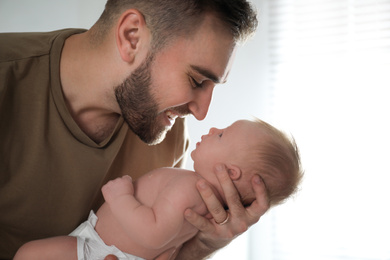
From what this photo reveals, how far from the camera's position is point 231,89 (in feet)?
12.3

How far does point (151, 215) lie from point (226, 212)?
11.2 inches

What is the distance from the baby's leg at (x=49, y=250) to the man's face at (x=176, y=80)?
486mm

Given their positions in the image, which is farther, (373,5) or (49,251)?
(373,5)

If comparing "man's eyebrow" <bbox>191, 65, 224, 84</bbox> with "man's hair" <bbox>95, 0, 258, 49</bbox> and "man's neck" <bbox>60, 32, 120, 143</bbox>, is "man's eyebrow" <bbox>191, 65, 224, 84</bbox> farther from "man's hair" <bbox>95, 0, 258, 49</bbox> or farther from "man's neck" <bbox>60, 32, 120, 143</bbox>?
"man's neck" <bbox>60, 32, 120, 143</bbox>

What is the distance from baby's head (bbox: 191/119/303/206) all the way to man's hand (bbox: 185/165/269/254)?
0.04 m

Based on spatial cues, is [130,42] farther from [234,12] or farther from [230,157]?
[230,157]

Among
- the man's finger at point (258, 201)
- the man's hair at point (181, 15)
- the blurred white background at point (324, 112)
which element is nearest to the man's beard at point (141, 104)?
the man's hair at point (181, 15)

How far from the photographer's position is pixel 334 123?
3.54m

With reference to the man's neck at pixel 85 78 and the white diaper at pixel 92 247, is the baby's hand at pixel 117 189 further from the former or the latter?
the man's neck at pixel 85 78

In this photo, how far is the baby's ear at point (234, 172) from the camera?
1390 millimetres

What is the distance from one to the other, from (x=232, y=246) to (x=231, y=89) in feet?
4.48

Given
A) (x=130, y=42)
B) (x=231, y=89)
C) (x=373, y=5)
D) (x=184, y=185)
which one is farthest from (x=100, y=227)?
(x=373, y=5)

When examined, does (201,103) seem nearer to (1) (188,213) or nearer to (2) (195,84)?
(2) (195,84)

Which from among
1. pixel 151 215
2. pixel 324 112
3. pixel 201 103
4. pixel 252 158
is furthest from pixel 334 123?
pixel 151 215
